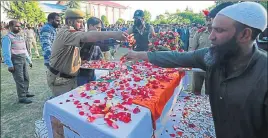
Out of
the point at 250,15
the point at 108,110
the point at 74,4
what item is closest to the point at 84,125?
the point at 108,110

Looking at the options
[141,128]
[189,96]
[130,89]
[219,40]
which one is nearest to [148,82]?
[130,89]

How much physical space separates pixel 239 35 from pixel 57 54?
96.5 inches

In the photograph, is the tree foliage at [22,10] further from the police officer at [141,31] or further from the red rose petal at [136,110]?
the red rose petal at [136,110]

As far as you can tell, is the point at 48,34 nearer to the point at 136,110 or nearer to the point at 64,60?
the point at 64,60

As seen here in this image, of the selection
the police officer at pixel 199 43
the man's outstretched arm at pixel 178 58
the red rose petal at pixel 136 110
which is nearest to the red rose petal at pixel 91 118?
the red rose petal at pixel 136 110

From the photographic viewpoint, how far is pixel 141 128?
199 cm

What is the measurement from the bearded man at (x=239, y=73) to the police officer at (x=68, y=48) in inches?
55.9

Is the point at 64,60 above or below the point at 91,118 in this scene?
above

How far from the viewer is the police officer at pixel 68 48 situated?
8.50ft

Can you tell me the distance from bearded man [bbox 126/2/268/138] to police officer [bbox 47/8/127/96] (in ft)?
4.66

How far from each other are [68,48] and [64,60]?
0.81 ft

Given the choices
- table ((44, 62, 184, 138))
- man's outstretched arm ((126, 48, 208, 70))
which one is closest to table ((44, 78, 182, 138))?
table ((44, 62, 184, 138))

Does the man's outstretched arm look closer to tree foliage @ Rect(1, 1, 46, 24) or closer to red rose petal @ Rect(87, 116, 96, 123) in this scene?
red rose petal @ Rect(87, 116, 96, 123)

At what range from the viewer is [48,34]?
4.45m
